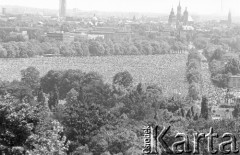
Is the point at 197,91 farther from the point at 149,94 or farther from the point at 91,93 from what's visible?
the point at 91,93

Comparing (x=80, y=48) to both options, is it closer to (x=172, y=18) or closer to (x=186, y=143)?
(x=186, y=143)

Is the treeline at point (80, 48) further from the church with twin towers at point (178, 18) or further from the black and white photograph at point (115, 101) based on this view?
the church with twin towers at point (178, 18)

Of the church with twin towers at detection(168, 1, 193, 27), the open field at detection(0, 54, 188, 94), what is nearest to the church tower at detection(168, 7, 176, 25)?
the church with twin towers at detection(168, 1, 193, 27)

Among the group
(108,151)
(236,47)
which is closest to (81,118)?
(108,151)

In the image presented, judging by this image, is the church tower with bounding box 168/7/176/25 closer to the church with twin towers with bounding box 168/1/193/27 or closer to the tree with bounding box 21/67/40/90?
the church with twin towers with bounding box 168/1/193/27

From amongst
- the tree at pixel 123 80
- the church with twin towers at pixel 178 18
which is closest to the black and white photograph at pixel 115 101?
the tree at pixel 123 80

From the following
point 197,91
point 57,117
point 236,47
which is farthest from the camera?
point 236,47
